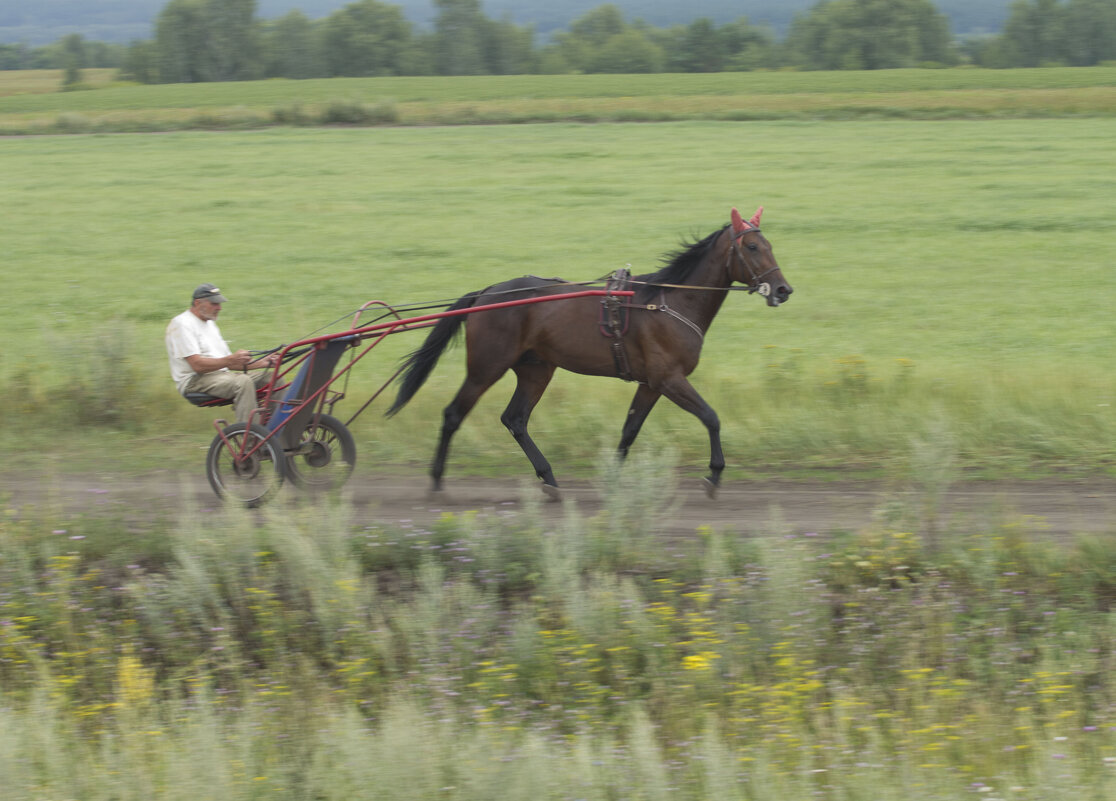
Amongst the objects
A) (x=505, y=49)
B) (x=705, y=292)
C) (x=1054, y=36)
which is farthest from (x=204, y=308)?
(x=1054, y=36)

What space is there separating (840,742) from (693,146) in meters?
24.9

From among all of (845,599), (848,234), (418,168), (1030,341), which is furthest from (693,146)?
(845,599)

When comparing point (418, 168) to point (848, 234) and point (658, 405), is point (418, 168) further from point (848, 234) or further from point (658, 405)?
point (658, 405)

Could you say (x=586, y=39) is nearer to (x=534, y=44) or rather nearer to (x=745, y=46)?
(x=534, y=44)

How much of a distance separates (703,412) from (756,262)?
1.01 meters

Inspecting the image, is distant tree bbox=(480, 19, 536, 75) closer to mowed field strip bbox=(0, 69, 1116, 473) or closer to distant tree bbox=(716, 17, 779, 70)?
distant tree bbox=(716, 17, 779, 70)

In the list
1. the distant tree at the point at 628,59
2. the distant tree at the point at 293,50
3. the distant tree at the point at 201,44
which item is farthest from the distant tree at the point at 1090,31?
the distant tree at the point at 201,44

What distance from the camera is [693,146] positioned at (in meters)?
28.6

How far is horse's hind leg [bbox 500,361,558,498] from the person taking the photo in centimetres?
798

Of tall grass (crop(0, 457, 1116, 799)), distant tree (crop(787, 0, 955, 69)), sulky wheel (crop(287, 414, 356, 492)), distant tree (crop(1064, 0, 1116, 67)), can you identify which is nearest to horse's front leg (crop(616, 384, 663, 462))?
tall grass (crop(0, 457, 1116, 799))

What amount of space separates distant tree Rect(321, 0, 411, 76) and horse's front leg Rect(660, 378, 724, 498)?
7635 cm

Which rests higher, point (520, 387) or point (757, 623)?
point (520, 387)

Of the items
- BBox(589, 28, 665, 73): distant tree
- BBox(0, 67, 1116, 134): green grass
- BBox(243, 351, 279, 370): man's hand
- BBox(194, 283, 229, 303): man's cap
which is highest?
BBox(589, 28, 665, 73): distant tree

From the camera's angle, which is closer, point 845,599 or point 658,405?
point 845,599
